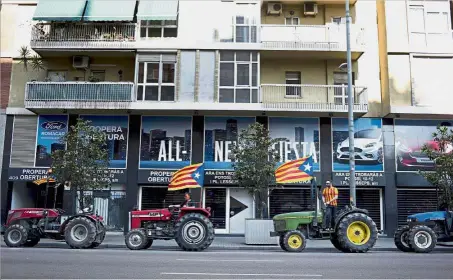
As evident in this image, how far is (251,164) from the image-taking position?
17.7 metres

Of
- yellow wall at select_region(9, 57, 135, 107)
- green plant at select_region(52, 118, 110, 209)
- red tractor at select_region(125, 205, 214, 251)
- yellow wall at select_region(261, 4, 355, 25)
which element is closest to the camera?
red tractor at select_region(125, 205, 214, 251)

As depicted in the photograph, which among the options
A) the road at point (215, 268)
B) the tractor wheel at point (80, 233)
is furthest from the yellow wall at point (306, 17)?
the road at point (215, 268)

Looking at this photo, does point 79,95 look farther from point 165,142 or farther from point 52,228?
point 52,228

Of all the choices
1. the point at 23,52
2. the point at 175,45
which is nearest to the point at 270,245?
the point at 175,45

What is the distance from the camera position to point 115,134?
21875 mm

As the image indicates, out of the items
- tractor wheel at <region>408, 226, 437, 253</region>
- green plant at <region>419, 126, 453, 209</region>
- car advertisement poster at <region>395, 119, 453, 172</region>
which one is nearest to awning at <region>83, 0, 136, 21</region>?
car advertisement poster at <region>395, 119, 453, 172</region>

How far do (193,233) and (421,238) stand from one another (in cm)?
752

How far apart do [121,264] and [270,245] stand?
839cm

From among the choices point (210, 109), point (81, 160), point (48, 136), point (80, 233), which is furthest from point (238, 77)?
point (80, 233)

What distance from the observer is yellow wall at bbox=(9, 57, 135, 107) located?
2280 cm

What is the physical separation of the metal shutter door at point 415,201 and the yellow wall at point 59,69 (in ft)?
50.7

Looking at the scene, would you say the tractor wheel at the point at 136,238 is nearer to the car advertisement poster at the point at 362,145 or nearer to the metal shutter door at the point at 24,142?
the metal shutter door at the point at 24,142

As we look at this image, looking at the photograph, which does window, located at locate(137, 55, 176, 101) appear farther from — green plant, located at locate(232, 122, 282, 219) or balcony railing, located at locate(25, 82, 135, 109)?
green plant, located at locate(232, 122, 282, 219)

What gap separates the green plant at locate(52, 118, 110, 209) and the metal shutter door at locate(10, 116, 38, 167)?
4.68m
